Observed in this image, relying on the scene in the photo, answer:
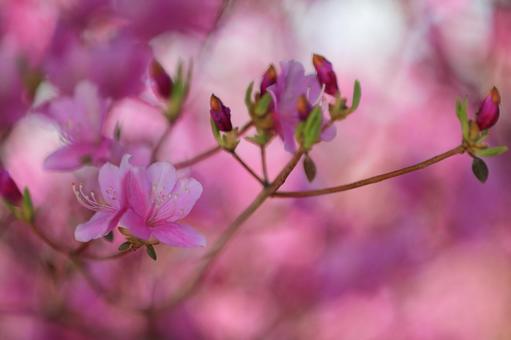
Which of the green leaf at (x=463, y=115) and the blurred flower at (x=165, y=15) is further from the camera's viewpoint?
the blurred flower at (x=165, y=15)

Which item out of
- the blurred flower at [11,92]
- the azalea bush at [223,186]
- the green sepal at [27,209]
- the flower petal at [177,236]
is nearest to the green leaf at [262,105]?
the azalea bush at [223,186]

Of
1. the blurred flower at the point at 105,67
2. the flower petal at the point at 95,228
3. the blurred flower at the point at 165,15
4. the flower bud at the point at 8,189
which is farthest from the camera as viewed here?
the blurred flower at the point at 165,15

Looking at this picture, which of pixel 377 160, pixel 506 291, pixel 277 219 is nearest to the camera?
pixel 277 219

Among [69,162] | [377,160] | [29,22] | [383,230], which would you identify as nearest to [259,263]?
[383,230]

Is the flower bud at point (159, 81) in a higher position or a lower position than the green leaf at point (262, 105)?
lower

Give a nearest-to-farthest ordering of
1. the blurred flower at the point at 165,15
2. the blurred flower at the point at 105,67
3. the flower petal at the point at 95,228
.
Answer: the flower petal at the point at 95,228 < the blurred flower at the point at 105,67 < the blurred flower at the point at 165,15

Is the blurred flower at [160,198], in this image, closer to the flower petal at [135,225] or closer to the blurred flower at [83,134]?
the flower petal at [135,225]

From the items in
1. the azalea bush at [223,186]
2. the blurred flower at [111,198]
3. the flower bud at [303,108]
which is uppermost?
the flower bud at [303,108]

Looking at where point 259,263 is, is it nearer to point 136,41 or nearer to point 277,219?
point 277,219
